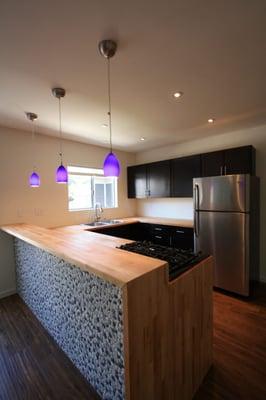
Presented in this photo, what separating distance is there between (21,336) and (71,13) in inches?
113

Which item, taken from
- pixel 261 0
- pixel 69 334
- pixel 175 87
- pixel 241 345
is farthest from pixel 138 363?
pixel 175 87

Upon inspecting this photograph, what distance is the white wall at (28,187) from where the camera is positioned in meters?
2.94

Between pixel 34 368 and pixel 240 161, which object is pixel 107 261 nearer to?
pixel 34 368

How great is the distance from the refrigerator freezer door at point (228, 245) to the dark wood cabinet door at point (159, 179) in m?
1.13

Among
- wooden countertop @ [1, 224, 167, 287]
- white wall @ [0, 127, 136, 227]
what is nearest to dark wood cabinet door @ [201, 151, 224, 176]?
white wall @ [0, 127, 136, 227]

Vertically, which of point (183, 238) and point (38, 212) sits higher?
point (38, 212)

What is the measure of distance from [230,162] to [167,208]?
173cm

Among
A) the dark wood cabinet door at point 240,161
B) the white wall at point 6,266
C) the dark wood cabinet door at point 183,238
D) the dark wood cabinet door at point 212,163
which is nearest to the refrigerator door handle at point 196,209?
the dark wood cabinet door at point 183,238

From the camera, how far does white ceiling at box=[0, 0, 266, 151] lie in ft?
3.68

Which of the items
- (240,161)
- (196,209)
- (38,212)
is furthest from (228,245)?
(38,212)

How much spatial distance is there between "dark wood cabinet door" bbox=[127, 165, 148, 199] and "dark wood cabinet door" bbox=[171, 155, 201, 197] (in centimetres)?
73

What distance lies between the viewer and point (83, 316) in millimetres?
1557

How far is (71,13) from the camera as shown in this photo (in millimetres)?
1115

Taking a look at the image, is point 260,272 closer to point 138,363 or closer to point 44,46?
point 138,363
